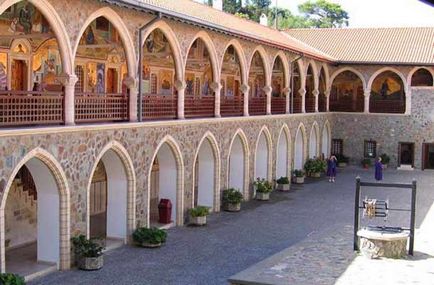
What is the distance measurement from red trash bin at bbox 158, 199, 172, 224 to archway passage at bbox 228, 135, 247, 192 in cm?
598

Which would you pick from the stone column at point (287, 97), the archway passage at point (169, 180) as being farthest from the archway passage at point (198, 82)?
the stone column at point (287, 97)

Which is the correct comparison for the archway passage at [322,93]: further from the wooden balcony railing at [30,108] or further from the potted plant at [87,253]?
the wooden balcony railing at [30,108]

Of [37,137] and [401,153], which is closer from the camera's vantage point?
[37,137]

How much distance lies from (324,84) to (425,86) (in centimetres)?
575

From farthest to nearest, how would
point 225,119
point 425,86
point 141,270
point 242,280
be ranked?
1. point 425,86
2. point 225,119
3. point 141,270
4. point 242,280

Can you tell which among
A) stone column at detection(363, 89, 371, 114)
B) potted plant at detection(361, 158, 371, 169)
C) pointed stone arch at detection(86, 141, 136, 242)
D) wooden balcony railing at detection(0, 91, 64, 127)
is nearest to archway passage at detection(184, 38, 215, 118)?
pointed stone arch at detection(86, 141, 136, 242)

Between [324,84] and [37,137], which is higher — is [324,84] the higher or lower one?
the higher one

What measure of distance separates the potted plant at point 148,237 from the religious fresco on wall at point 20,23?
5925 millimetres

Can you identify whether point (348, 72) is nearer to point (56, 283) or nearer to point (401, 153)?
point (401, 153)

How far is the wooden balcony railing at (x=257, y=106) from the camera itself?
2780 centimetres

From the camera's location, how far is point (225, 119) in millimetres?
24531

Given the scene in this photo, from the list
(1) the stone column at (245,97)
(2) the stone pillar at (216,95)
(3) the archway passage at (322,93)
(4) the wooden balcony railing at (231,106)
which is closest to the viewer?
(2) the stone pillar at (216,95)

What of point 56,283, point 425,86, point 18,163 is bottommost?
point 56,283

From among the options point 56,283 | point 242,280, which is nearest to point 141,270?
point 56,283
